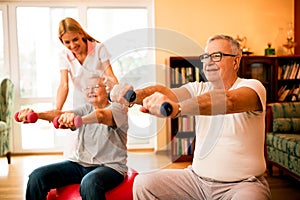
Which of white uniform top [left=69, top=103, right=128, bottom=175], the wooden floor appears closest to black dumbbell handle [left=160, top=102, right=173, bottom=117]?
white uniform top [left=69, top=103, right=128, bottom=175]

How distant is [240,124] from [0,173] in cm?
299

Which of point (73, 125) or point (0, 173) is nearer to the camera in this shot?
point (73, 125)

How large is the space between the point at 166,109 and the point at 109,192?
3.16ft

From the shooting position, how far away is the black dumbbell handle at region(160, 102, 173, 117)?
2.73 ft

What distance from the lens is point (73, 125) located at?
1.24 metres

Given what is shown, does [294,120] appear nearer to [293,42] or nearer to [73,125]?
[293,42]

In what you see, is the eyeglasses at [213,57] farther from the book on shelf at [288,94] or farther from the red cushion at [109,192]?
the book on shelf at [288,94]

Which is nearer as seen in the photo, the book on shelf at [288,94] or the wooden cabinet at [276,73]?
the wooden cabinet at [276,73]

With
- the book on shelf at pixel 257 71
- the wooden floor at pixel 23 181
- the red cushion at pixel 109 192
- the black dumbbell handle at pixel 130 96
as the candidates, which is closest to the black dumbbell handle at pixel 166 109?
the black dumbbell handle at pixel 130 96

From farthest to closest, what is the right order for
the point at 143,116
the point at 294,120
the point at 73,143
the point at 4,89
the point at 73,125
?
the point at 4,89 → the point at 294,120 → the point at 73,143 → the point at 73,125 → the point at 143,116

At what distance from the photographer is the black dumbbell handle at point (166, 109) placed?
833mm

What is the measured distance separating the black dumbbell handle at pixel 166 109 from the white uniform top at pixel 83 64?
59cm

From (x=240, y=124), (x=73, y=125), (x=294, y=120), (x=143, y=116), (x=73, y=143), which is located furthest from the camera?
(x=294, y=120)

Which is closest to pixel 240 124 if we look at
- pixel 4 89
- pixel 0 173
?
pixel 0 173
